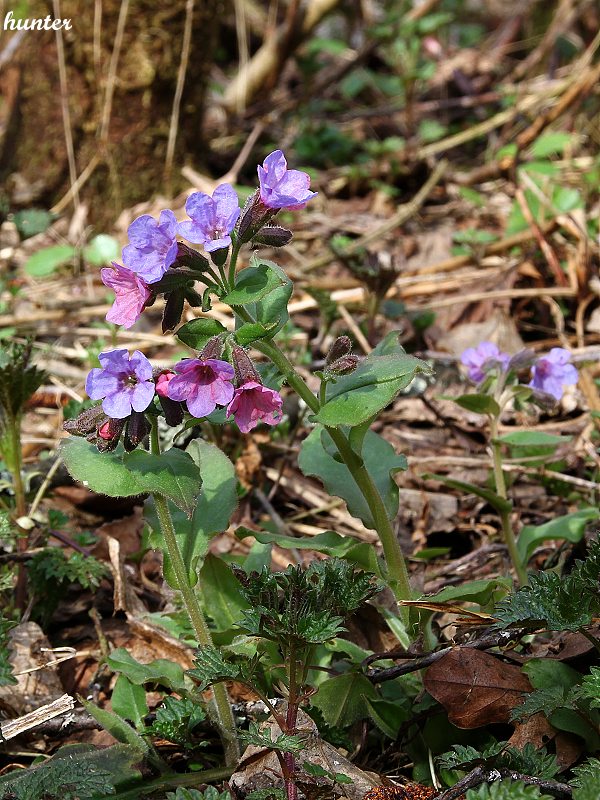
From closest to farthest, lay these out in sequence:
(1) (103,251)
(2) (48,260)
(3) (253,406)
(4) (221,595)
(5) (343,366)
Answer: (3) (253,406), (5) (343,366), (4) (221,595), (1) (103,251), (2) (48,260)

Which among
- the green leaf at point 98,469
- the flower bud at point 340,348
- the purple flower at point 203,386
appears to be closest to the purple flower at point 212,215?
the purple flower at point 203,386

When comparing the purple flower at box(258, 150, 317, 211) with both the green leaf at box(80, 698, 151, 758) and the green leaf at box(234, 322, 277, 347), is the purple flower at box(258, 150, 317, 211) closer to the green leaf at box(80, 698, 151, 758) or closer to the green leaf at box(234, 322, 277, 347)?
the green leaf at box(234, 322, 277, 347)

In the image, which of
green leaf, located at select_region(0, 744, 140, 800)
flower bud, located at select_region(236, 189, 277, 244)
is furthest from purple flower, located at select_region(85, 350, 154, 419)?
green leaf, located at select_region(0, 744, 140, 800)

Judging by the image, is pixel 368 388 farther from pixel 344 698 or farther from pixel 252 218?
A: pixel 344 698

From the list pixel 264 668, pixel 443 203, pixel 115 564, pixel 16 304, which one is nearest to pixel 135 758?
pixel 264 668

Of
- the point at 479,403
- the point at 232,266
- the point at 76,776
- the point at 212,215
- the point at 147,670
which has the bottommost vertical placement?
the point at 147,670

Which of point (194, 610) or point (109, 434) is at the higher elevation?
point (109, 434)

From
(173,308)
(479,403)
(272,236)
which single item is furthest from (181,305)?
(479,403)

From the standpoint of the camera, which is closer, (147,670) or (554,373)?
(147,670)
